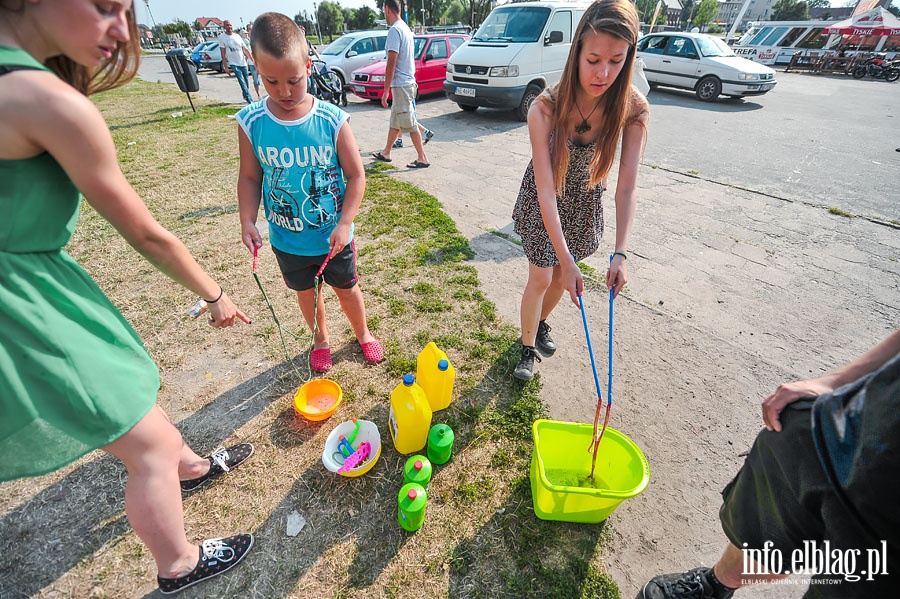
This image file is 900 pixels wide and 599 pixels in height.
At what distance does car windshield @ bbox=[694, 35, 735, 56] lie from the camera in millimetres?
11471

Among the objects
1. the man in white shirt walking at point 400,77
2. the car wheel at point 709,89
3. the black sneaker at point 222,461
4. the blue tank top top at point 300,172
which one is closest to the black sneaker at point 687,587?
the black sneaker at point 222,461

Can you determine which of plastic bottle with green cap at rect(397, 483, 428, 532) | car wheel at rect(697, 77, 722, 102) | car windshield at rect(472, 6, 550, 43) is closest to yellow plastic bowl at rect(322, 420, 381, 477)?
plastic bottle with green cap at rect(397, 483, 428, 532)

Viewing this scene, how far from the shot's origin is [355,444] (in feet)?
7.23

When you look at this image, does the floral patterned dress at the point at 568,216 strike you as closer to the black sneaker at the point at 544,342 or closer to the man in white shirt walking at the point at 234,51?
the black sneaker at the point at 544,342

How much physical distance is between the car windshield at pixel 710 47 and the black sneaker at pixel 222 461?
1469 centimetres

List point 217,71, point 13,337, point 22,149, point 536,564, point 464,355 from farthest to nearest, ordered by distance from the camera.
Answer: point 217,71 → point 464,355 → point 536,564 → point 13,337 → point 22,149

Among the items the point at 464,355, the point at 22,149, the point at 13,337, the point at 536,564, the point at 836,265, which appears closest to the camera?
the point at 22,149

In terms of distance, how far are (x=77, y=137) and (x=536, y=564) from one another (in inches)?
85.8

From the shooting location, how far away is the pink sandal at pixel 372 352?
9.24 feet

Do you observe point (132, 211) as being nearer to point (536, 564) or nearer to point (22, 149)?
point (22, 149)

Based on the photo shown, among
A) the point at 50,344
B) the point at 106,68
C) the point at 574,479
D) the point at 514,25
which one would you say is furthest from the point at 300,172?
the point at 514,25

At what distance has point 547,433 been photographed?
2.08 metres

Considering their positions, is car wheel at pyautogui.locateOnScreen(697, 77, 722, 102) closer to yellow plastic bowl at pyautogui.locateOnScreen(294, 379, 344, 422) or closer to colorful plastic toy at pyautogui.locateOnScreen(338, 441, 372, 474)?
yellow plastic bowl at pyautogui.locateOnScreen(294, 379, 344, 422)

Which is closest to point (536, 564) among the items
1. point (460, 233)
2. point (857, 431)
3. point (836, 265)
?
point (857, 431)
